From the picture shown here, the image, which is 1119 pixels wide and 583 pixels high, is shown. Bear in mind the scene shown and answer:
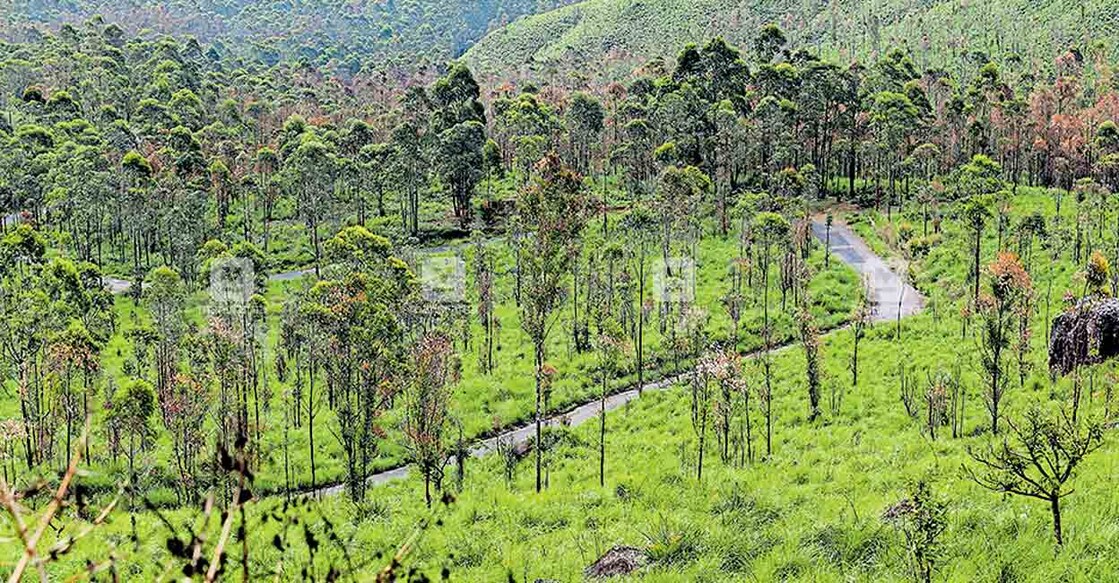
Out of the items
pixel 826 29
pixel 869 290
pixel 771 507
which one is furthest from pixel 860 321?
pixel 826 29

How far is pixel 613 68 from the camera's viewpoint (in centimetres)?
11931

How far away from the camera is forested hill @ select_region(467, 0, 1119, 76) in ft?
294

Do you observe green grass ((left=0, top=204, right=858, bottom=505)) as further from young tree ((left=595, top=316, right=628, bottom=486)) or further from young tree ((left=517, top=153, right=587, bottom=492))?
young tree ((left=517, top=153, right=587, bottom=492))

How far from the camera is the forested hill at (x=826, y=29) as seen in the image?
89750 millimetres

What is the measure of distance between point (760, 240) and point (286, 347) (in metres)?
23.0

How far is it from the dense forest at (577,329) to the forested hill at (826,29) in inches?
112

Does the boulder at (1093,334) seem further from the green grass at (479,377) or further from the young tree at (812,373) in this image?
the green grass at (479,377)

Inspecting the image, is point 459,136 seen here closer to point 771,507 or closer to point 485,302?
point 485,302

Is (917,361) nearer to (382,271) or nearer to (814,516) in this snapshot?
(814,516)

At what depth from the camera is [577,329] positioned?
40469 mm

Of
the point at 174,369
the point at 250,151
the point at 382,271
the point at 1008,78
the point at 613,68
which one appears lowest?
the point at 174,369

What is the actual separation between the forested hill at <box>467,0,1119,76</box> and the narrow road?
3714cm

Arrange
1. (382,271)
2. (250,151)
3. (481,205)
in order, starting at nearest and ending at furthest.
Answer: (382,271)
(481,205)
(250,151)

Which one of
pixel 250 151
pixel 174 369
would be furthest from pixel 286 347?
pixel 250 151
